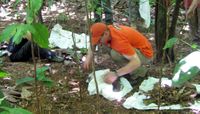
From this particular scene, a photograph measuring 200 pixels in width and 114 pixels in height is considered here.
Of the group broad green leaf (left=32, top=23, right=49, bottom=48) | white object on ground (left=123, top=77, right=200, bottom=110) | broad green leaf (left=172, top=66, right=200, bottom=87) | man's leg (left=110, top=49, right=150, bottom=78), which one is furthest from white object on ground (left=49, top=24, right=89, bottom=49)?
broad green leaf (left=172, top=66, right=200, bottom=87)

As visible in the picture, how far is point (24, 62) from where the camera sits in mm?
5141

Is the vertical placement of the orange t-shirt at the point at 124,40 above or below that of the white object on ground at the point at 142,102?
above

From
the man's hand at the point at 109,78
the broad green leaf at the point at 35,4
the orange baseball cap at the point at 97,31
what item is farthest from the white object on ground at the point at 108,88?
the broad green leaf at the point at 35,4

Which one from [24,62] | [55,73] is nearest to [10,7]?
[24,62]

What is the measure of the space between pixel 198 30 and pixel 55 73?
2.45 meters

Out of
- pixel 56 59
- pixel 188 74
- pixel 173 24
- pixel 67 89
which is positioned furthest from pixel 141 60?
pixel 188 74

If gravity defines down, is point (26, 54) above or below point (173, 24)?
below

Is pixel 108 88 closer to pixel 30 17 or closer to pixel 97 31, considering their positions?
pixel 97 31

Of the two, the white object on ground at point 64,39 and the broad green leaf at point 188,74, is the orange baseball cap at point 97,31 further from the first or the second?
the broad green leaf at point 188,74

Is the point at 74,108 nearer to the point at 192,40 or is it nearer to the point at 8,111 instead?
the point at 8,111

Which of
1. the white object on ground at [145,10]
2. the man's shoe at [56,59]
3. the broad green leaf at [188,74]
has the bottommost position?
the man's shoe at [56,59]

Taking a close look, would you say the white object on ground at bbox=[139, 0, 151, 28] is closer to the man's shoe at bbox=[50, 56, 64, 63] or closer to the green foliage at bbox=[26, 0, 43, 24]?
the man's shoe at bbox=[50, 56, 64, 63]

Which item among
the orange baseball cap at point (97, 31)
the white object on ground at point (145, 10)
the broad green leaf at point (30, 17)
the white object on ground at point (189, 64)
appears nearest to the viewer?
the white object on ground at point (189, 64)

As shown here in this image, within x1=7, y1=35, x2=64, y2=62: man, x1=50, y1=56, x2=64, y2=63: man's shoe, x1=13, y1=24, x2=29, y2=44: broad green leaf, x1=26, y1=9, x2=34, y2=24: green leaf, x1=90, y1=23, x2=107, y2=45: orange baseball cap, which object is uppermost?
x1=26, y1=9, x2=34, y2=24: green leaf
